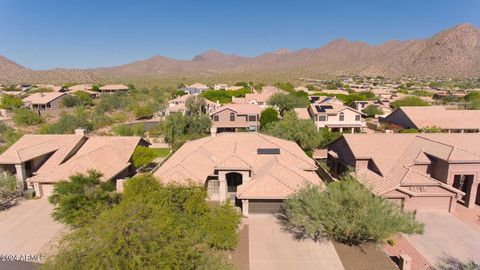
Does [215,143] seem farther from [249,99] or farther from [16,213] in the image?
[249,99]

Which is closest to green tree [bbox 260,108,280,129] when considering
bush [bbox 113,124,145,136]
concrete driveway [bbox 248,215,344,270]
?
bush [bbox 113,124,145,136]

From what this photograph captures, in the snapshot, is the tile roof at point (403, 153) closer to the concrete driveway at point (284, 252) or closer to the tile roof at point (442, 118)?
the concrete driveway at point (284, 252)

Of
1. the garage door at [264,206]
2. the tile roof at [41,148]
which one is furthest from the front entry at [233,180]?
the tile roof at [41,148]

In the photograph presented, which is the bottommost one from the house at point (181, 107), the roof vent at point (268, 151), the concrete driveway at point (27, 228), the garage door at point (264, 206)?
the concrete driveway at point (27, 228)

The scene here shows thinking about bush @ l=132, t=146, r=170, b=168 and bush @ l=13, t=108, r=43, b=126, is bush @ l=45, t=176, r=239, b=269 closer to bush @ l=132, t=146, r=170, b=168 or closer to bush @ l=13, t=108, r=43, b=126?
bush @ l=132, t=146, r=170, b=168

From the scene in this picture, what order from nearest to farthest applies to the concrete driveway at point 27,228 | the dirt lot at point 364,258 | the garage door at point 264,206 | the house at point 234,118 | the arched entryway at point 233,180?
the dirt lot at point 364,258
the concrete driveway at point 27,228
the garage door at point 264,206
the arched entryway at point 233,180
the house at point 234,118

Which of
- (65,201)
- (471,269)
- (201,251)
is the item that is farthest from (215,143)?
(471,269)
